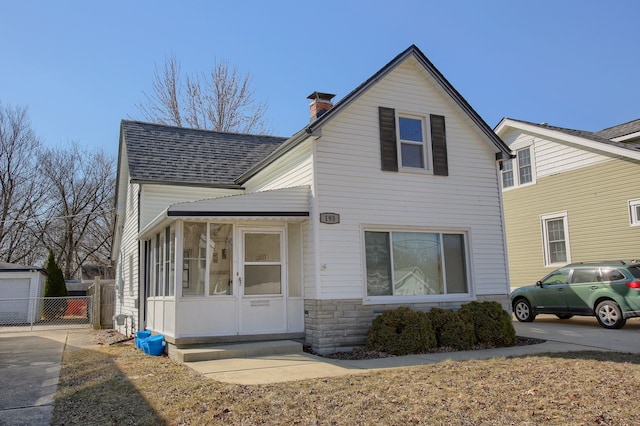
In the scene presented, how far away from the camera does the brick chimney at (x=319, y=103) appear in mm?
11922

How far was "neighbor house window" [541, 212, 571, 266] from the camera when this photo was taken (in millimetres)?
17094

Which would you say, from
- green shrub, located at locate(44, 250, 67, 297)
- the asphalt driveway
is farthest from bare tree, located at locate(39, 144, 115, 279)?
the asphalt driveway

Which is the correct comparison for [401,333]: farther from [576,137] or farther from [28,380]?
[576,137]

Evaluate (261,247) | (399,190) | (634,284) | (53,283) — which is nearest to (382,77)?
(399,190)

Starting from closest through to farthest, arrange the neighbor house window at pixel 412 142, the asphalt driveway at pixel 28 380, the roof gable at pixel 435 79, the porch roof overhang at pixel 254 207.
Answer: the asphalt driveway at pixel 28 380 < the porch roof overhang at pixel 254 207 < the roof gable at pixel 435 79 < the neighbor house window at pixel 412 142

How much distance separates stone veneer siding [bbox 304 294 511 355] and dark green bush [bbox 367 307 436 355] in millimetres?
290

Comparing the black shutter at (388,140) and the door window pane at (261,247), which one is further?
the black shutter at (388,140)

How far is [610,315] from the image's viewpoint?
12484 millimetres

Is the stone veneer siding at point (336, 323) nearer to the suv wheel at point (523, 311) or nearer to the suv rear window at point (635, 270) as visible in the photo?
the suv rear window at point (635, 270)

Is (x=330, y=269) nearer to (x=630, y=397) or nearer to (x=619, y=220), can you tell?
(x=630, y=397)

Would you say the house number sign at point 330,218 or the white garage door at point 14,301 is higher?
the house number sign at point 330,218

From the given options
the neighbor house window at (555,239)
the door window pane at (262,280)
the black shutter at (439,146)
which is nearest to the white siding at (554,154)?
the neighbor house window at (555,239)

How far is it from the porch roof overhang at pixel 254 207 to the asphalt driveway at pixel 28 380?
3417mm

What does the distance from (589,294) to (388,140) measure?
7.00 m
